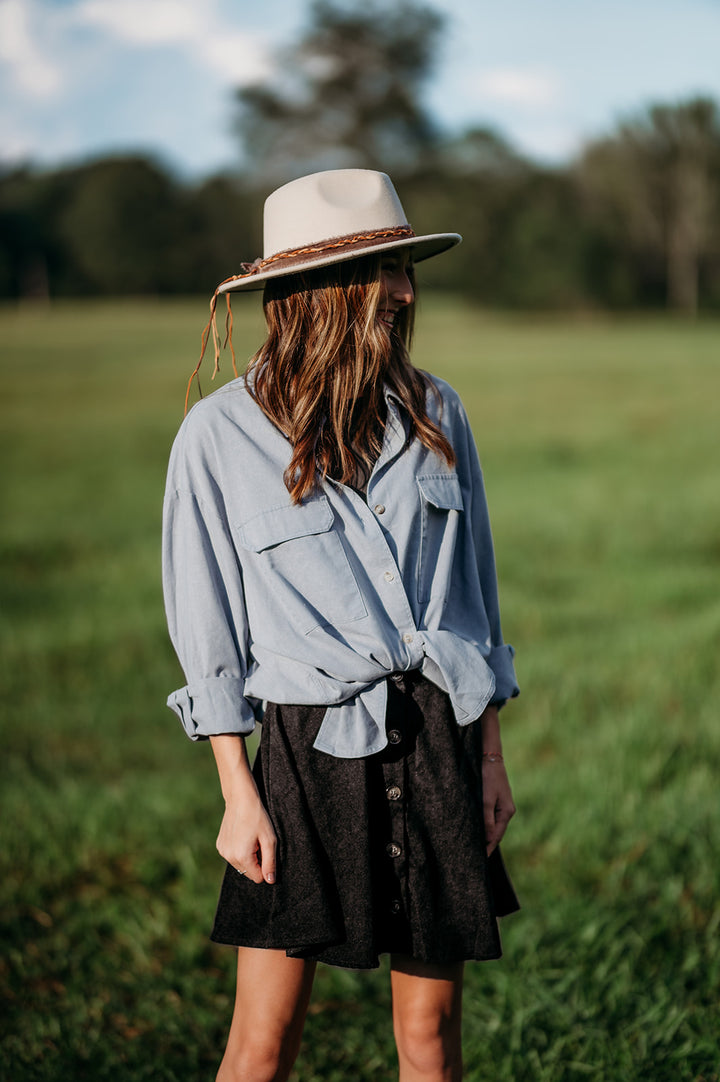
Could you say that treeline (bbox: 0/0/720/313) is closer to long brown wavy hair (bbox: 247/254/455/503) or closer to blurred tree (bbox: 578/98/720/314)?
blurred tree (bbox: 578/98/720/314)

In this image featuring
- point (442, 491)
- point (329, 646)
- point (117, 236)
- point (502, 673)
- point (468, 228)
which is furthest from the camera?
point (468, 228)

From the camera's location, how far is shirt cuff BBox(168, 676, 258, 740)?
1890 mm

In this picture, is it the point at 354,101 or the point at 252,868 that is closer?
the point at 252,868

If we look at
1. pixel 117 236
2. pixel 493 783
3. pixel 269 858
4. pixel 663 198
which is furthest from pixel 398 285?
pixel 663 198

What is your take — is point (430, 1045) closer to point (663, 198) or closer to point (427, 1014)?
point (427, 1014)

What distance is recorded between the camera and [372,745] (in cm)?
186

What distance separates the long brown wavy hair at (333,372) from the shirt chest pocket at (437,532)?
0.19 ft

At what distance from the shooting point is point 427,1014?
1995mm

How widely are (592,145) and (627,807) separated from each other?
52548 millimetres

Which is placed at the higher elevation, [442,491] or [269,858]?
[442,491]

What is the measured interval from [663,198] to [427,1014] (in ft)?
175

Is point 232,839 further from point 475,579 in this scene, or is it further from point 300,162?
point 300,162

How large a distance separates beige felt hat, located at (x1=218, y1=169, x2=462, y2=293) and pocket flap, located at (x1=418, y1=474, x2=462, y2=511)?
1.42 feet

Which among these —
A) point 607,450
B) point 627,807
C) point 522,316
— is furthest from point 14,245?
point 627,807
